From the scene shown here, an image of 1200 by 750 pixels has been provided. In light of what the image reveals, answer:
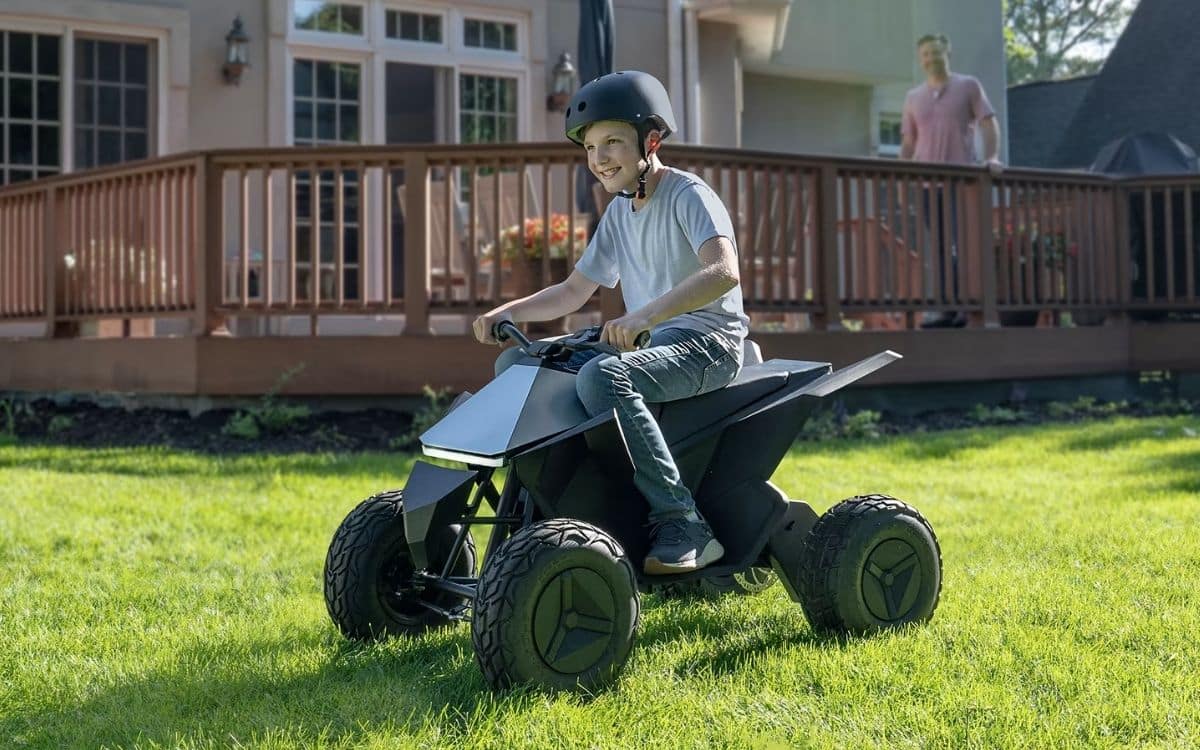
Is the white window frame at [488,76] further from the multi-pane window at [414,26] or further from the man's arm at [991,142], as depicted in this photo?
the man's arm at [991,142]

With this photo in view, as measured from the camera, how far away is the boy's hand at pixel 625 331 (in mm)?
2891

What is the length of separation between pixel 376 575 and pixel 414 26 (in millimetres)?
8866

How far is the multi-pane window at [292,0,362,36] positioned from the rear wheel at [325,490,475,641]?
836 cm

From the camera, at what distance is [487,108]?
1166 centimetres

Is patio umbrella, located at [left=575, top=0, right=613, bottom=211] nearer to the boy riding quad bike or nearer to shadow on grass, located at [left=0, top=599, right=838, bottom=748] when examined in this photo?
the boy riding quad bike

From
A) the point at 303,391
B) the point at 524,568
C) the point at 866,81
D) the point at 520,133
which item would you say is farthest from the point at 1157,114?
the point at 524,568

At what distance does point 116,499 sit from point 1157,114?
17973 millimetres

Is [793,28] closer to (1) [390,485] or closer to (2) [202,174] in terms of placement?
(2) [202,174]

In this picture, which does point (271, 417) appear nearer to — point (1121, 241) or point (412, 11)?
point (412, 11)

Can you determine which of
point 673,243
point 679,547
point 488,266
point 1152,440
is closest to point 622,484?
point 679,547

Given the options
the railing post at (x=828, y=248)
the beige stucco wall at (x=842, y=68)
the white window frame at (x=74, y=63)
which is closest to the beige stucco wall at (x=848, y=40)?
→ the beige stucco wall at (x=842, y=68)

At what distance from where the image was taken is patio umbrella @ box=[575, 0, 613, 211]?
364 inches

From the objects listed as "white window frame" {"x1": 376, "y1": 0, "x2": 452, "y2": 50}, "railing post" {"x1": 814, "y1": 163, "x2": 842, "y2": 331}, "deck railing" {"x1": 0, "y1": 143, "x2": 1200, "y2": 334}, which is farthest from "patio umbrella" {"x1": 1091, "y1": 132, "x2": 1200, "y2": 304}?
"white window frame" {"x1": 376, "y1": 0, "x2": 452, "y2": 50}

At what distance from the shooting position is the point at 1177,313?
10.6 meters
